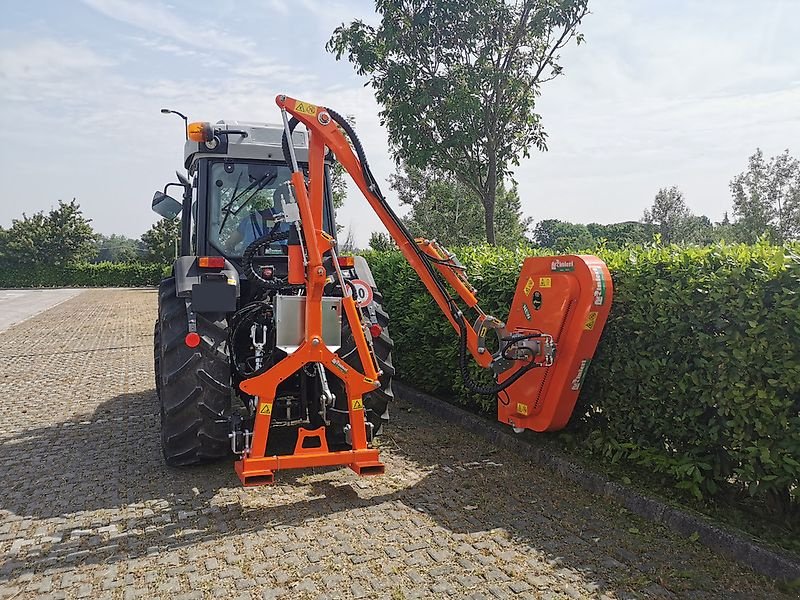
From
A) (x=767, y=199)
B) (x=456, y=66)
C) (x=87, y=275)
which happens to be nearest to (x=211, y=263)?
(x=456, y=66)

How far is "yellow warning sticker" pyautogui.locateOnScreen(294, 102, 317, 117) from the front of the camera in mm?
4672

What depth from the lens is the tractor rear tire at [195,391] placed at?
4.57 metres

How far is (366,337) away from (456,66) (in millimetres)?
5940

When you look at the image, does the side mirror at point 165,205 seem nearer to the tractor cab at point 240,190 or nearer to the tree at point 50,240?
the tractor cab at point 240,190

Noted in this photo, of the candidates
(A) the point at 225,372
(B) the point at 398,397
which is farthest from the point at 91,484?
(B) the point at 398,397

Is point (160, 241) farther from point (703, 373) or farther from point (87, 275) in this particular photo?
point (703, 373)

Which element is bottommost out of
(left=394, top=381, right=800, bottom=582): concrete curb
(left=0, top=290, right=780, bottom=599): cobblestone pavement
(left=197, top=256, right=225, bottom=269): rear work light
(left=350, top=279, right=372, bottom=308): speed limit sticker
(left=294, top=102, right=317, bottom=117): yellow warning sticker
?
(left=0, top=290, right=780, bottom=599): cobblestone pavement

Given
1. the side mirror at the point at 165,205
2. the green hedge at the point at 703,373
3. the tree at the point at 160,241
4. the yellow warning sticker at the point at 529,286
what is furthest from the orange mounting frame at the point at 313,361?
the tree at the point at 160,241

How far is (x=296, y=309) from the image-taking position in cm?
453

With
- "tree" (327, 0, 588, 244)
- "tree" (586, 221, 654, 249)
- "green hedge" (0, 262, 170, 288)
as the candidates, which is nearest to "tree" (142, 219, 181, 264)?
"green hedge" (0, 262, 170, 288)

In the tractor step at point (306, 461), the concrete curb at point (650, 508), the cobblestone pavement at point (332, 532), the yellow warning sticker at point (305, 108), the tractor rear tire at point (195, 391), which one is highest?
the yellow warning sticker at point (305, 108)

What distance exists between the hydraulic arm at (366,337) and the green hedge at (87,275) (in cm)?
4323

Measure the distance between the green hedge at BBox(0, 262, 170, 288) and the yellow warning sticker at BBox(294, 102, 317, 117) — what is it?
4322cm

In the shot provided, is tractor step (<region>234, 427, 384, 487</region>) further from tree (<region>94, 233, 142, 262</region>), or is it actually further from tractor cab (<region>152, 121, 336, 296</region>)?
tree (<region>94, 233, 142, 262</region>)
